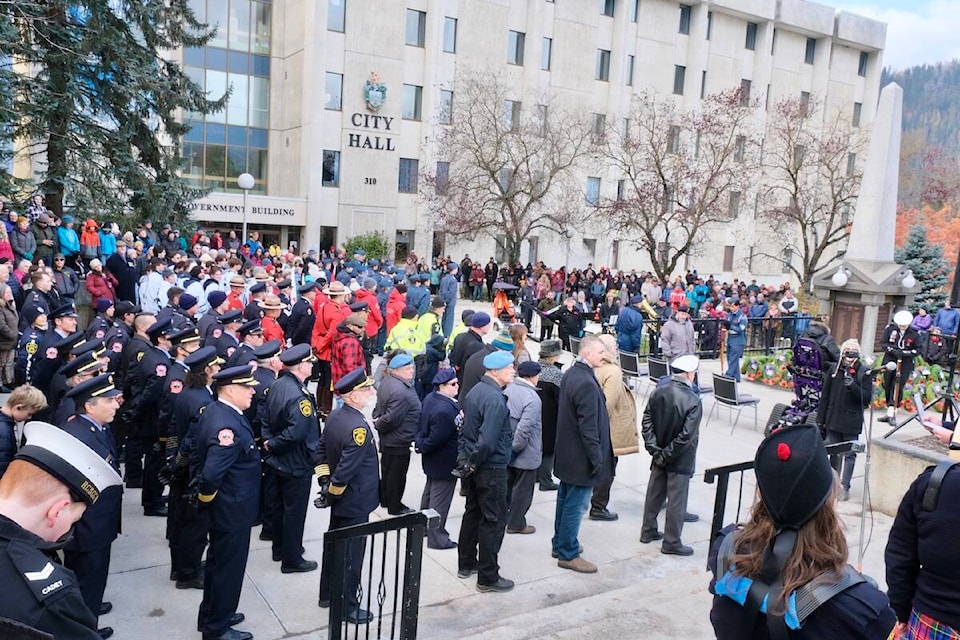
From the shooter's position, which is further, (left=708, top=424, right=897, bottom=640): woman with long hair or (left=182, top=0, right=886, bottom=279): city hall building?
(left=182, top=0, right=886, bottom=279): city hall building

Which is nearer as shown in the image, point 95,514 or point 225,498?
point 95,514

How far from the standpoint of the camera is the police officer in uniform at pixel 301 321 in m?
12.4

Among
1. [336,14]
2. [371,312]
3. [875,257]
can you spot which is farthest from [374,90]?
[875,257]

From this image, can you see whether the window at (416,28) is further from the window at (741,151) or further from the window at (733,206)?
the window at (733,206)

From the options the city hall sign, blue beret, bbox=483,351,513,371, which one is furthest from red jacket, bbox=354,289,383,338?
the city hall sign

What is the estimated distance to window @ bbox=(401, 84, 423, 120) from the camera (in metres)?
37.0

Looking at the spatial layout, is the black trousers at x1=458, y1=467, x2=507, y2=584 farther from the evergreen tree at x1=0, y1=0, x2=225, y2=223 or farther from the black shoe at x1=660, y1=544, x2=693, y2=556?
the evergreen tree at x1=0, y1=0, x2=225, y2=223

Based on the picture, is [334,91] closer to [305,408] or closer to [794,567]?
[305,408]

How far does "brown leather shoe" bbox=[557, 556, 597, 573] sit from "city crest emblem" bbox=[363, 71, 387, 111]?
1263 inches

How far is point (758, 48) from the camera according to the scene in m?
46.9

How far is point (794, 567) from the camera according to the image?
2.39m

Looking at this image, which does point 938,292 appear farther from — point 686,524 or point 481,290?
point 686,524

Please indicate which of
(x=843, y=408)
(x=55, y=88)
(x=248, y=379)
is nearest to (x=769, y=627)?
(x=248, y=379)

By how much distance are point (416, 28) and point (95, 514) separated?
35.6 metres
